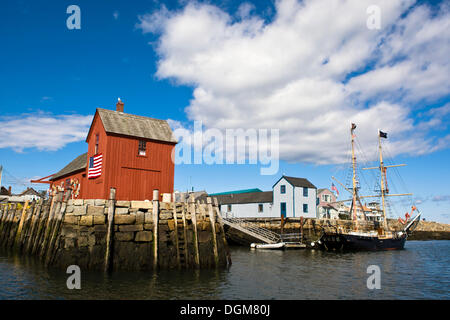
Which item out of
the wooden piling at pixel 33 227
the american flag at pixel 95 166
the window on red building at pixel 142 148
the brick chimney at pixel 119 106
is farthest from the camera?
the brick chimney at pixel 119 106

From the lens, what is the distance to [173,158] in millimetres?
25859

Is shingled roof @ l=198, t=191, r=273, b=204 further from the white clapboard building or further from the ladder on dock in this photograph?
the ladder on dock

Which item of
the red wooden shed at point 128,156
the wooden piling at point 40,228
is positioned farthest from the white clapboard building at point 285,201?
the wooden piling at point 40,228

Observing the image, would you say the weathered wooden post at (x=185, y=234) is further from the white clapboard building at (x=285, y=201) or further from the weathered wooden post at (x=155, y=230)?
the white clapboard building at (x=285, y=201)

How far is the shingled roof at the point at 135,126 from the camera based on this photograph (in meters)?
24.3

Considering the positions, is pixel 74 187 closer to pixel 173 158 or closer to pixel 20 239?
pixel 20 239

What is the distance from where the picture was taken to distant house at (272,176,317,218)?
167 feet

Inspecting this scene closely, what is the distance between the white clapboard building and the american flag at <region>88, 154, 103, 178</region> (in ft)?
86.2

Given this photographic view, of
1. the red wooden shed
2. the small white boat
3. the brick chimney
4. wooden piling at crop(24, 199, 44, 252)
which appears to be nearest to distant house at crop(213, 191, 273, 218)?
the small white boat

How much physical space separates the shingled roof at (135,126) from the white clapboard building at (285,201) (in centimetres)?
2406

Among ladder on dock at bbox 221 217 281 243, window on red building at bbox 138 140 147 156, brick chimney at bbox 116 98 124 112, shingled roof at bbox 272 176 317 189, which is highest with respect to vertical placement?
brick chimney at bbox 116 98 124 112

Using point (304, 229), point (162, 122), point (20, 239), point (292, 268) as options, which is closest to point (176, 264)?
point (292, 268)

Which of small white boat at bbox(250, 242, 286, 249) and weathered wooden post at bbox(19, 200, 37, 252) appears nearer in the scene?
weathered wooden post at bbox(19, 200, 37, 252)
